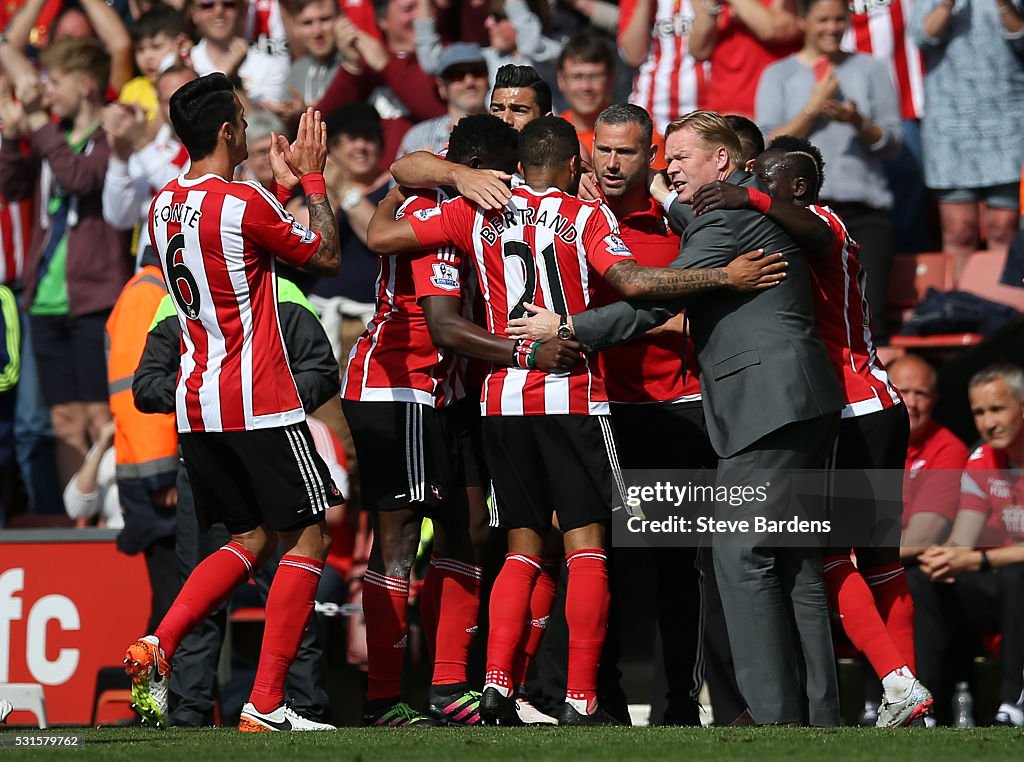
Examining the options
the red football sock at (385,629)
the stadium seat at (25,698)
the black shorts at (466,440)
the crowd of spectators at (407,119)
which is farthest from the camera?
the crowd of spectators at (407,119)

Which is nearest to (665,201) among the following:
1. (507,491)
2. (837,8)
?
(507,491)

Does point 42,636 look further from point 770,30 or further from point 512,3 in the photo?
point 770,30

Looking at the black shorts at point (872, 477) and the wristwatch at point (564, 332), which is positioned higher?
the wristwatch at point (564, 332)

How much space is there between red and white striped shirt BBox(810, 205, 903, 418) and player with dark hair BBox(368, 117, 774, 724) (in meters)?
0.90

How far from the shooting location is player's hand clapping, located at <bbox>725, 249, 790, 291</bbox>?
6027 mm

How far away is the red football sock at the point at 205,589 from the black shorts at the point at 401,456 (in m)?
0.64

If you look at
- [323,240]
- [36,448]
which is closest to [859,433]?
[323,240]

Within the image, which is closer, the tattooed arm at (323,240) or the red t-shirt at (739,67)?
the tattooed arm at (323,240)

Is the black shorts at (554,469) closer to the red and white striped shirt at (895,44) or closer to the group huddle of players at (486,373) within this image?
the group huddle of players at (486,373)

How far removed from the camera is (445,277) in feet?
21.8

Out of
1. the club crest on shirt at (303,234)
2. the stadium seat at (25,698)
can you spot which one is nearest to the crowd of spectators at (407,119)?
the stadium seat at (25,698)

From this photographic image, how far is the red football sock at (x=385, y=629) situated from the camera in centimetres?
675

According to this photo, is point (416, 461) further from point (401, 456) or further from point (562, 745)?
point (562, 745)

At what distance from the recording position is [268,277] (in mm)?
6402
